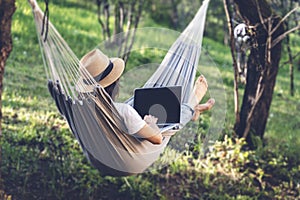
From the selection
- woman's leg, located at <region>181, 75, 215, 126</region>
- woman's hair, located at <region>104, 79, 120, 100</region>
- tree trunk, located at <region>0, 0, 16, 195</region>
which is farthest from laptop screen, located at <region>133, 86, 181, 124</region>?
tree trunk, located at <region>0, 0, 16, 195</region>

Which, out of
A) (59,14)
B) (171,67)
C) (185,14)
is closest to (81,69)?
(171,67)

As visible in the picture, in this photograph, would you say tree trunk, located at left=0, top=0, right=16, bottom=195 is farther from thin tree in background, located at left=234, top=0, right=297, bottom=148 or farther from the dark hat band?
thin tree in background, located at left=234, top=0, right=297, bottom=148

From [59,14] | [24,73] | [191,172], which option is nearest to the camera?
[191,172]

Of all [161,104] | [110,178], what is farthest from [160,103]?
[110,178]

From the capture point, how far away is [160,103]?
2738 mm

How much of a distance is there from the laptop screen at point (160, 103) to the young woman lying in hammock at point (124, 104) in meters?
0.05

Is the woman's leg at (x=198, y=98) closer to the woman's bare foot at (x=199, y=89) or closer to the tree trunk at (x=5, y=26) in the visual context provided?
the woman's bare foot at (x=199, y=89)

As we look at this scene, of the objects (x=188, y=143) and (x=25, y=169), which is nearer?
(x=188, y=143)

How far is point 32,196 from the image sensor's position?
367 cm

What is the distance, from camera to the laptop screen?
2736 mm

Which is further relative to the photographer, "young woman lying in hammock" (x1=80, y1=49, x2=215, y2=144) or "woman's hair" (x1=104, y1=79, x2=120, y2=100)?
"woman's hair" (x1=104, y1=79, x2=120, y2=100)

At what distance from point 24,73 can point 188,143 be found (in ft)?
7.53

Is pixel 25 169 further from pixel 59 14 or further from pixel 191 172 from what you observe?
pixel 59 14

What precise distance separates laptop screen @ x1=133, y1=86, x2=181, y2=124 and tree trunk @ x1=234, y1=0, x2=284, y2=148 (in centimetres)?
124
